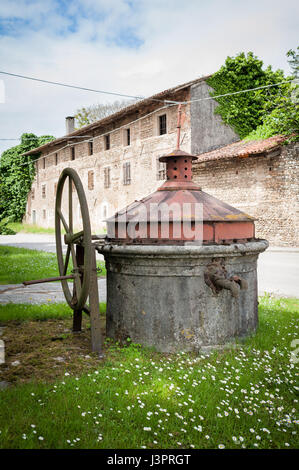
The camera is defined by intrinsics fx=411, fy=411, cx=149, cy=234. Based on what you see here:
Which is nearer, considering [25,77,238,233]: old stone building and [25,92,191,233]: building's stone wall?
[25,77,238,233]: old stone building

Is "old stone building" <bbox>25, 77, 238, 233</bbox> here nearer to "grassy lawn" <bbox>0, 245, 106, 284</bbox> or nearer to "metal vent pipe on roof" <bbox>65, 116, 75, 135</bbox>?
"metal vent pipe on roof" <bbox>65, 116, 75, 135</bbox>

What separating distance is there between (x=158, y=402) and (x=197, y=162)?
1582cm

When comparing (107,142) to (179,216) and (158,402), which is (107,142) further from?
(158,402)

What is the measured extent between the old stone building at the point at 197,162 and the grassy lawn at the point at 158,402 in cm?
1178

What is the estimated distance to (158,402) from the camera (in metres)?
2.75

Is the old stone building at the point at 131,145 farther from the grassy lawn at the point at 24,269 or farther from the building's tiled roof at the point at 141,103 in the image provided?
the grassy lawn at the point at 24,269

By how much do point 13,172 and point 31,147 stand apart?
2.88 m

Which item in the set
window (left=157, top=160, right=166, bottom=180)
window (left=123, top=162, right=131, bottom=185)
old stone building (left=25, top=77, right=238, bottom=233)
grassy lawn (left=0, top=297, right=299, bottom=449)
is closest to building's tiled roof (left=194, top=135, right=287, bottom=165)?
old stone building (left=25, top=77, right=238, bottom=233)

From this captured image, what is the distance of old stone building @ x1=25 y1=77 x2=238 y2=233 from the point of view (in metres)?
17.8

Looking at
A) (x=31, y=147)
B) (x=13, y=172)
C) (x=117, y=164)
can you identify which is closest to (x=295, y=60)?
(x=117, y=164)

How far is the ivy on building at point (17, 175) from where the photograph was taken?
3362cm

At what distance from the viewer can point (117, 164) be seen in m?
23.1

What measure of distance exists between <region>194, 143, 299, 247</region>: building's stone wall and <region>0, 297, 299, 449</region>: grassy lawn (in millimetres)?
12969
